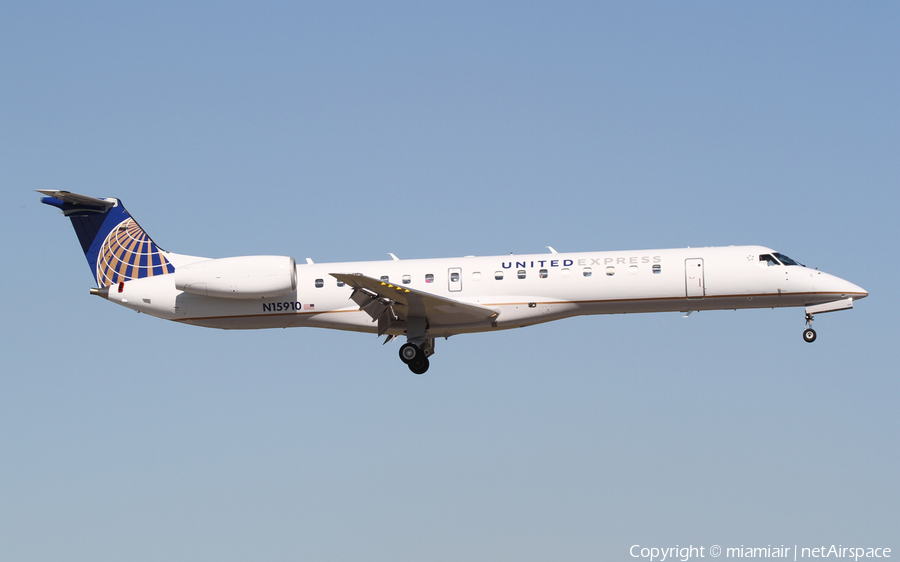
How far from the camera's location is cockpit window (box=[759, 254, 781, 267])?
25.1 meters

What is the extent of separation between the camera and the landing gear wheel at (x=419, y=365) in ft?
83.5

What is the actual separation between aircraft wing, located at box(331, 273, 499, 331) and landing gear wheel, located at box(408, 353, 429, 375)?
0.97m

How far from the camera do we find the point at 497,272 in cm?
2527

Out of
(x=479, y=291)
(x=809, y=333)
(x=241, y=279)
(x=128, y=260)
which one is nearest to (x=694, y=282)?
(x=809, y=333)

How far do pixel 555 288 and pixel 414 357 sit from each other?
13.9ft

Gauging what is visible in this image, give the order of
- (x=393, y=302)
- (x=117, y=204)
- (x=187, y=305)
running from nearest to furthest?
(x=393, y=302) → (x=187, y=305) → (x=117, y=204)

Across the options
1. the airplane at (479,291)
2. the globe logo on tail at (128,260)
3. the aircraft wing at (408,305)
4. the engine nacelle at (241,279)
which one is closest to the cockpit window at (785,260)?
the airplane at (479,291)

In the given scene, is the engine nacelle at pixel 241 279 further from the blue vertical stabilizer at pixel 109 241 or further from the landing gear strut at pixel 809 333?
the landing gear strut at pixel 809 333

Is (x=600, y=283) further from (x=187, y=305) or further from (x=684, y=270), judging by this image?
(x=187, y=305)

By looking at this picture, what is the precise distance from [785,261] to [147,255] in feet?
58.7

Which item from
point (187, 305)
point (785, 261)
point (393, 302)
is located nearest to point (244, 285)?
point (187, 305)

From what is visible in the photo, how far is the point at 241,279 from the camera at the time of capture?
2495 centimetres

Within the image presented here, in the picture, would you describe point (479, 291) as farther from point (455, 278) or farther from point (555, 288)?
point (555, 288)

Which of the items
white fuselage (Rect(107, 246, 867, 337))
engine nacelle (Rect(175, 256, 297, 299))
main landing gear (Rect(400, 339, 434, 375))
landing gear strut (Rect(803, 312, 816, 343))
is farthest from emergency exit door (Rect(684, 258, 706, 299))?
engine nacelle (Rect(175, 256, 297, 299))
